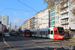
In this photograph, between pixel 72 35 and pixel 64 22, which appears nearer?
pixel 72 35

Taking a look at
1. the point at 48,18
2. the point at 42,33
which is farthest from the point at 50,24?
the point at 42,33

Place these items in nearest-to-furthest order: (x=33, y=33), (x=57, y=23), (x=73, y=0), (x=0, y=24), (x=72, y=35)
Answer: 1. (x=73, y=0)
2. (x=72, y=35)
3. (x=33, y=33)
4. (x=0, y=24)
5. (x=57, y=23)

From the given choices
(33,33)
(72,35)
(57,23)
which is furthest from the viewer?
(57,23)

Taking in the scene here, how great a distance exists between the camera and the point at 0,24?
50.1m

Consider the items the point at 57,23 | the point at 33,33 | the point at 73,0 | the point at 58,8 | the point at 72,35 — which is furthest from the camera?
the point at 57,23

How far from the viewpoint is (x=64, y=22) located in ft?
168

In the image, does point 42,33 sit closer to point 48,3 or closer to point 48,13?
point 48,3

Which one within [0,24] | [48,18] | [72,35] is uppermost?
[48,18]

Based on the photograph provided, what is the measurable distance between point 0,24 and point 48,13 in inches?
1237

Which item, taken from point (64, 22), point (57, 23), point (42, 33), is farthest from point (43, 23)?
point (42, 33)

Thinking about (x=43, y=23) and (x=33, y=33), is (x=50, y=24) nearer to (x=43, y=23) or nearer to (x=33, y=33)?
(x=43, y=23)

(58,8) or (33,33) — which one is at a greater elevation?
(58,8)

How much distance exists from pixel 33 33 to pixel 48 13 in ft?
98.3

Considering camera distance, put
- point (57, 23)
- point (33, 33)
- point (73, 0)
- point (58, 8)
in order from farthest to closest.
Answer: point (57, 23) → point (33, 33) → point (58, 8) → point (73, 0)
